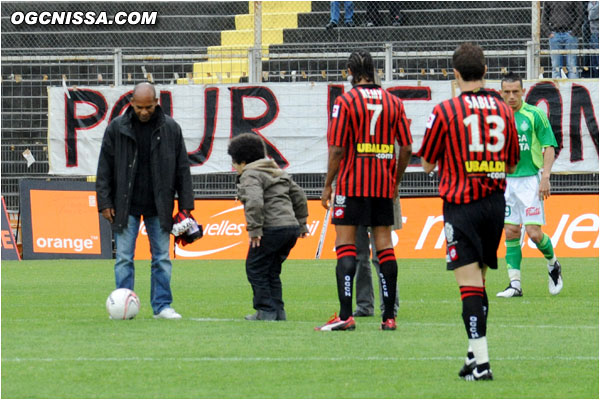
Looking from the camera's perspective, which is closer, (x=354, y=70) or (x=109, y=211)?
(x=354, y=70)

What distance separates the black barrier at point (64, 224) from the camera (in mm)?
20578

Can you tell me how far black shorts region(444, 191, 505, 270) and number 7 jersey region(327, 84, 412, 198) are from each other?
1.87 m

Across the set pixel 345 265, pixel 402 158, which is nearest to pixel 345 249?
pixel 345 265

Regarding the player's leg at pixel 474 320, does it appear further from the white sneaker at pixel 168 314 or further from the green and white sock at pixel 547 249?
the green and white sock at pixel 547 249

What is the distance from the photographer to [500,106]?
7570 millimetres

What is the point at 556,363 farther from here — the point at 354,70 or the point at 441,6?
the point at 441,6

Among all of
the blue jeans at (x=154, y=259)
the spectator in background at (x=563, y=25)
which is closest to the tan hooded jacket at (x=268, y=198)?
the blue jeans at (x=154, y=259)

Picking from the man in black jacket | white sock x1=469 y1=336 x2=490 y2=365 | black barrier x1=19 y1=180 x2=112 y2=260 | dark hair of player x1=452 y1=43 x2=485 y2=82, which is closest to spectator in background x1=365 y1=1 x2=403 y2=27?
black barrier x1=19 y1=180 x2=112 y2=260

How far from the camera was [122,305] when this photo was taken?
34.5 feet

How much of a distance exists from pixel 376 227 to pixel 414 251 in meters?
10.4

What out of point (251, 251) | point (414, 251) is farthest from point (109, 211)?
point (414, 251)

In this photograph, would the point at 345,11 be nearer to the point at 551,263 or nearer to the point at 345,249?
the point at 551,263

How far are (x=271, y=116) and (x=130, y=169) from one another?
10680mm

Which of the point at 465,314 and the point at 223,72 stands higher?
the point at 223,72
